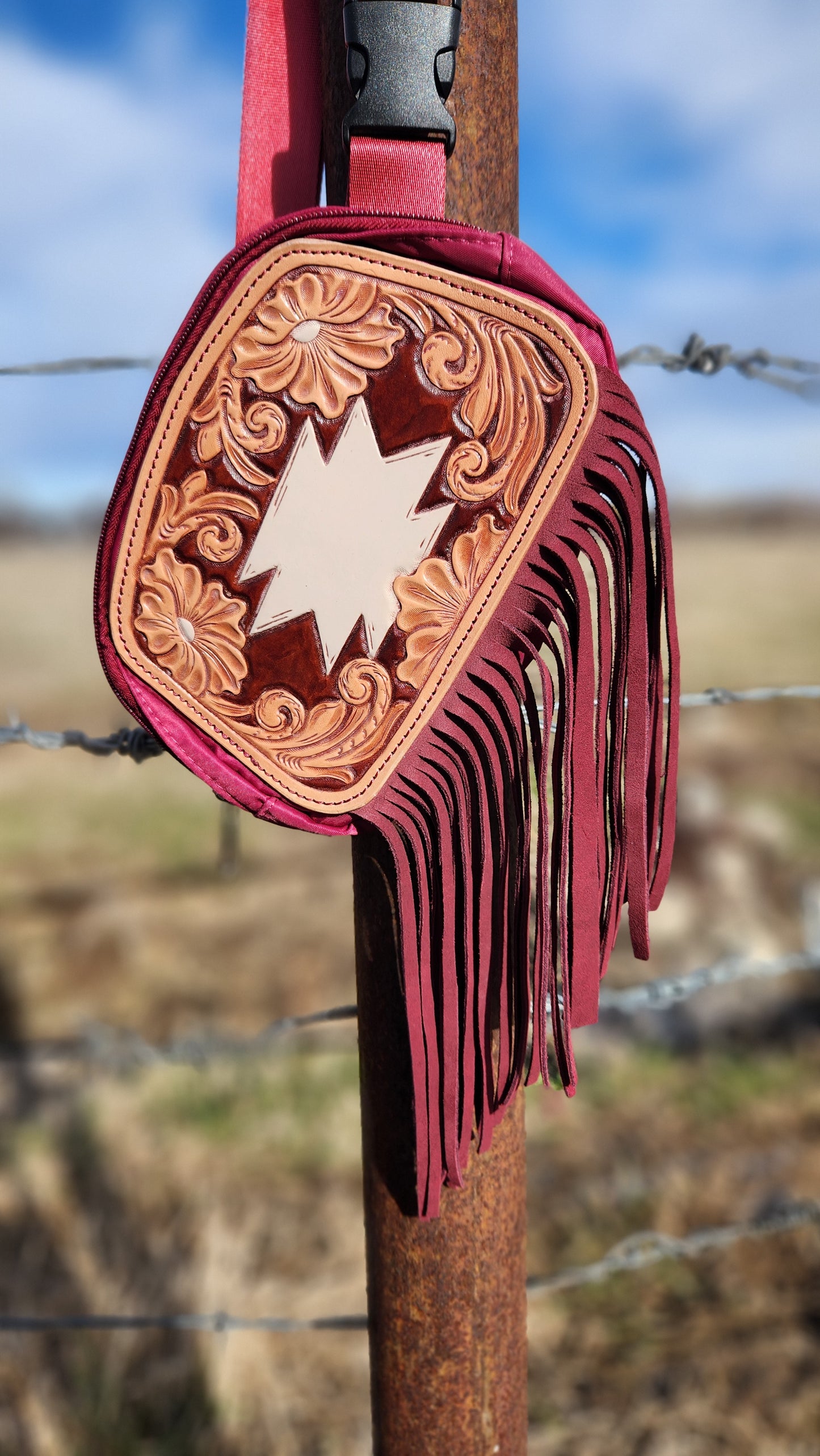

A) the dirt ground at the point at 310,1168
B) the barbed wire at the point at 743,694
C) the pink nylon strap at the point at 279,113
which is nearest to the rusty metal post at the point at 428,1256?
the pink nylon strap at the point at 279,113

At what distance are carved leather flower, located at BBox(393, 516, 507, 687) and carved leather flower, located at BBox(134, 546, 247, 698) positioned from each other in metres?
0.11

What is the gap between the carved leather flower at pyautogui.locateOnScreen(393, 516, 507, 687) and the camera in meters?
0.67

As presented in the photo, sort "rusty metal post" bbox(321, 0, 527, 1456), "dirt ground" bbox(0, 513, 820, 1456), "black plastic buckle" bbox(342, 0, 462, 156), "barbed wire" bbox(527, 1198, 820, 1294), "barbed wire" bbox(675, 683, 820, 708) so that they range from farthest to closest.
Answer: "dirt ground" bbox(0, 513, 820, 1456) < "barbed wire" bbox(527, 1198, 820, 1294) < "barbed wire" bbox(675, 683, 820, 708) < "rusty metal post" bbox(321, 0, 527, 1456) < "black plastic buckle" bbox(342, 0, 462, 156)

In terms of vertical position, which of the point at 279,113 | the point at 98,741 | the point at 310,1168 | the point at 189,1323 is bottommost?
the point at 310,1168

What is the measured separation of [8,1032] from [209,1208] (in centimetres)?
108

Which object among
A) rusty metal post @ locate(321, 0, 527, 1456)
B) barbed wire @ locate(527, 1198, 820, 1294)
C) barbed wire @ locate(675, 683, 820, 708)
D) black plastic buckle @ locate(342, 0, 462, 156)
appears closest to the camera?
black plastic buckle @ locate(342, 0, 462, 156)

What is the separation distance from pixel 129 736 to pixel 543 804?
38 cm

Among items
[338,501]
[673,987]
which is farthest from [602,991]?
[338,501]

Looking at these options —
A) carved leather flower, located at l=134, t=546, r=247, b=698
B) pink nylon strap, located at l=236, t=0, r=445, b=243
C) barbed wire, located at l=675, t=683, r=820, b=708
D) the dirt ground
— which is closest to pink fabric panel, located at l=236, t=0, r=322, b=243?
pink nylon strap, located at l=236, t=0, r=445, b=243

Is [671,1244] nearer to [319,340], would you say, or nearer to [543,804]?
[543,804]

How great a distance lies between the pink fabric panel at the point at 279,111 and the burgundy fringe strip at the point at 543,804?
0.93 ft

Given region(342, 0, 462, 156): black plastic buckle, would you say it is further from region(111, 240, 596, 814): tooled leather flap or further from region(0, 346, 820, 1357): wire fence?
region(0, 346, 820, 1357): wire fence

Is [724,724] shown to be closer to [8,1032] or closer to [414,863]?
[8,1032]

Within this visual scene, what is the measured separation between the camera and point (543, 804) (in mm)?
701
